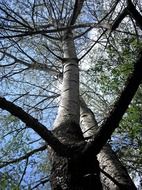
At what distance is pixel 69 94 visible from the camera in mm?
3463

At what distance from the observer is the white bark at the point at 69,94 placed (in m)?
3.05

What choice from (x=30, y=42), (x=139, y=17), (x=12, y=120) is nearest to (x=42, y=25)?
(x=30, y=42)

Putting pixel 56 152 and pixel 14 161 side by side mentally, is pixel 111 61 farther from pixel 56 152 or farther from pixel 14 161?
pixel 56 152

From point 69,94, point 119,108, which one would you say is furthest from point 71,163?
point 69,94

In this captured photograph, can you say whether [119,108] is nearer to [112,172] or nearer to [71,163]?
[71,163]

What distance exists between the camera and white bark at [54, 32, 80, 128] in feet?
10.0

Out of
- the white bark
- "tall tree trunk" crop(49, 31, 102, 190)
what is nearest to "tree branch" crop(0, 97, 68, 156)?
"tall tree trunk" crop(49, 31, 102, 190)

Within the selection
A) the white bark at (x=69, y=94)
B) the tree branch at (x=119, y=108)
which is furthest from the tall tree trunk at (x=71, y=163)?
the tree branch at (x=119, y=108)

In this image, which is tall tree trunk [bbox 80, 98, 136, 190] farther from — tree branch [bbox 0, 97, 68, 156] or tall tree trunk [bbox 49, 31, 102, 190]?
tree branch [bbox 0, 97, 68, 156]

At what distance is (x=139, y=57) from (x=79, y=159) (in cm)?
70

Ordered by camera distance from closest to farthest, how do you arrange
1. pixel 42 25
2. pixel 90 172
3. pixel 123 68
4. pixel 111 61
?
1. pixel 90 172
2. pixel 123 68
3. pixel 111 61
4. pixel 42 25

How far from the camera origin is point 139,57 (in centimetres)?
195

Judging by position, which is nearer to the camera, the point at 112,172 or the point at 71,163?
the point at 71,163

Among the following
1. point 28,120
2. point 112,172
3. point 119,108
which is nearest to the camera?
point 119,108
